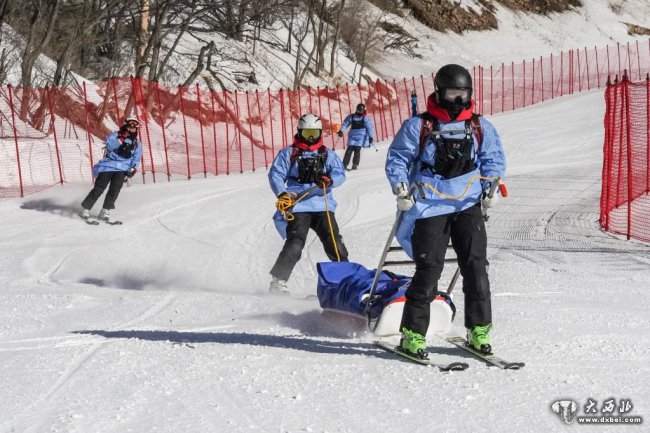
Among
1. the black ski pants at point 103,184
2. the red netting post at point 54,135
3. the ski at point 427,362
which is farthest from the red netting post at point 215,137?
the ski at point 427,362

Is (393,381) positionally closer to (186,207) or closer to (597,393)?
(597,393)

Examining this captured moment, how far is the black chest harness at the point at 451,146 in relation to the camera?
5.51m

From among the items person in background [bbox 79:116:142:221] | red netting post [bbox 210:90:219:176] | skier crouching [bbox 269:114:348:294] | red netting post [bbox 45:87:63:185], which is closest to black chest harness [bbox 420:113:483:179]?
skier crouching [bbox 269:114:348:294]

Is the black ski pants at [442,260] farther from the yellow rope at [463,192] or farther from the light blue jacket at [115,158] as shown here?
the light blue jacket at [115,158]

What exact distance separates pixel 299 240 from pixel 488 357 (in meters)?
3.62

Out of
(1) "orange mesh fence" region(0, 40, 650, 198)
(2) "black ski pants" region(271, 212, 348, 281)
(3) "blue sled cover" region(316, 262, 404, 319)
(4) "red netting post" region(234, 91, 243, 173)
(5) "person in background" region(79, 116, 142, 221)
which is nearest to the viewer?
(3) "blue sled cover" region(316, 262, 404, 319)

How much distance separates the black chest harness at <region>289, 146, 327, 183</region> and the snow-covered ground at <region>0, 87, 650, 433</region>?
116cm

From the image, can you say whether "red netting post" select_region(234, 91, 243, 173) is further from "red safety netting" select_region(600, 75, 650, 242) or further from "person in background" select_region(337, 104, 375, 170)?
"red safety netting" select_region(600, 75, 650, 242)

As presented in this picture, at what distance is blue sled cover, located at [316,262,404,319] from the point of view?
251 inches

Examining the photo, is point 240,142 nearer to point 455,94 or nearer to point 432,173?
point 432,173

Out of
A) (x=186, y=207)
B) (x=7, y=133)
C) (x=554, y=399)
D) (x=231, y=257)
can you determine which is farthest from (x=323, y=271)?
(x=7, y=133)

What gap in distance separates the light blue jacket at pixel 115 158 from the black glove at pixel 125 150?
3 centimetres

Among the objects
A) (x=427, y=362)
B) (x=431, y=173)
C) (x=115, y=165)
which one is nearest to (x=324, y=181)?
(x=431, y=173)

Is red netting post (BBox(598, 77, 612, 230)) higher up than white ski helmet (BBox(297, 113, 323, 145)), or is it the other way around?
white ski helmet (BBox(297, 113, 323, 145))
